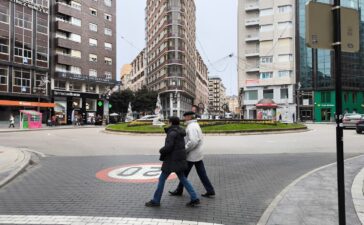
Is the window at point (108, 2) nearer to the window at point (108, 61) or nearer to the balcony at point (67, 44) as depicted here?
the window at point (108, 61)

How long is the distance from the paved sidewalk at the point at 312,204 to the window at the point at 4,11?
47760 millimetres

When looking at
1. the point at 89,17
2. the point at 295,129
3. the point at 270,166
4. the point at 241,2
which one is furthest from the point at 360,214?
the point at 241,2

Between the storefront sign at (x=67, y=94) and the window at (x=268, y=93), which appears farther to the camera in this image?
the window at (x=268, y=93)

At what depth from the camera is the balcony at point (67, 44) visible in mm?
54688

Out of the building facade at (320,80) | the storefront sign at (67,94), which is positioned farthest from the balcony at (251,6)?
the storefront sign at (67,94)

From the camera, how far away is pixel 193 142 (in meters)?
6.64

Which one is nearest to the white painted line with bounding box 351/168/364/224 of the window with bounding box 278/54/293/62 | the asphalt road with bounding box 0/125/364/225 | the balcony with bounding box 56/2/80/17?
the asphalt road with bounding box 0/125/364/225

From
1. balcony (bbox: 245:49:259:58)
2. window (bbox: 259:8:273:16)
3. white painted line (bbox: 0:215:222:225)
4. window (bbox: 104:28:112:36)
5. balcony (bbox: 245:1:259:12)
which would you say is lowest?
white painted line (bbox: 0:215:222:225)

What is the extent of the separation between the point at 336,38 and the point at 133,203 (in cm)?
436

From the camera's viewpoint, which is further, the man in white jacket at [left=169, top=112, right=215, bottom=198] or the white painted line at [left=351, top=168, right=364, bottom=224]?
the man in white jacket at [left=169, top=112, right=215, bottom=198]

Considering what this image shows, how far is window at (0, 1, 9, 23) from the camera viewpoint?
46.2 m

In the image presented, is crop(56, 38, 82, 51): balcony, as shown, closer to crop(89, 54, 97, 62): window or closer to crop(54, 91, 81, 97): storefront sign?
crop(89, 54, 97, 62): window

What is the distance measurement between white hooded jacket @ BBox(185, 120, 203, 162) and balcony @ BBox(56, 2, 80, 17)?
5416cm

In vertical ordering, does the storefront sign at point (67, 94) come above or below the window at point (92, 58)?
below
